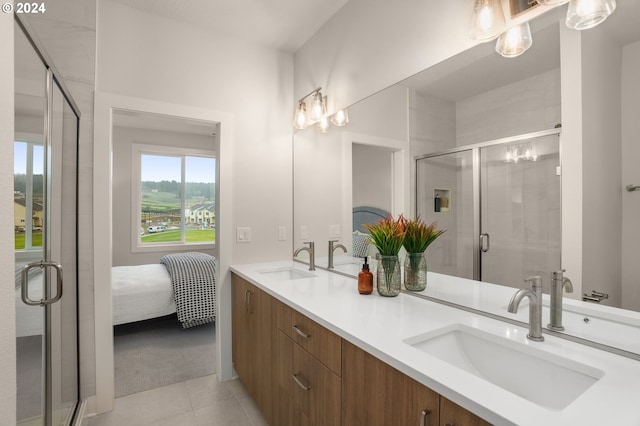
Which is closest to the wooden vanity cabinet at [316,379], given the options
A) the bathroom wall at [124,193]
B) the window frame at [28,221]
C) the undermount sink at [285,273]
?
the undermount sink at [285,273]

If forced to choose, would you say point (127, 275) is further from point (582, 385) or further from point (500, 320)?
point (582, 385)

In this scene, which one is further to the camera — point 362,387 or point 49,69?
point 49,69

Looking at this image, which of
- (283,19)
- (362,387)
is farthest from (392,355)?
(283,19)

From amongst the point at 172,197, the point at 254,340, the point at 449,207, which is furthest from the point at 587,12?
the point at 172,197

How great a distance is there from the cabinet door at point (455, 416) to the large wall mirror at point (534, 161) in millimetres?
545

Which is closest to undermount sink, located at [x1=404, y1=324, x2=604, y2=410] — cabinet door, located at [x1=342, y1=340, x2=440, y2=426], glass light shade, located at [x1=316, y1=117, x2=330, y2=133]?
cabinet door, located at [x1=342, y1=340, x2=440, y2=426]

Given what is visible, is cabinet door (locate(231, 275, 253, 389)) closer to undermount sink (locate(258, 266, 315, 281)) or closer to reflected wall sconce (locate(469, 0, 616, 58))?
undermount sink (locate(258, 266, 315, 281))

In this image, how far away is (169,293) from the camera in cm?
324

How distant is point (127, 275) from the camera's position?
11.2 feet

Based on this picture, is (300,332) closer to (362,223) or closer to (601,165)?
(362,223)

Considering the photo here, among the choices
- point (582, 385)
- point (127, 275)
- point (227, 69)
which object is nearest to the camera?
point (582, 385)

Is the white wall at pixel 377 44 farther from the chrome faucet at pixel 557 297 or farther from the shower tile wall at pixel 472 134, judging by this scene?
the chrome faucet at pixel 557 297

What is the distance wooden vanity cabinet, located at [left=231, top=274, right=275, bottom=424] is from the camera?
1.75 metres

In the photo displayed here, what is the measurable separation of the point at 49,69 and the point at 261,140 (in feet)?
4.55
